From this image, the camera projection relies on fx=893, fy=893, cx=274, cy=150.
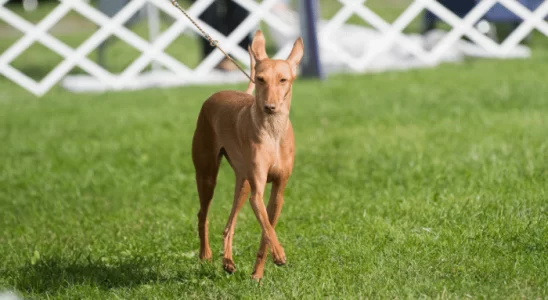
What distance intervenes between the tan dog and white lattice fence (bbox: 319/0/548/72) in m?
7.26

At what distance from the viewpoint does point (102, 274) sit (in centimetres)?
401

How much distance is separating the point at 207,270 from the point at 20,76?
23.4 feet

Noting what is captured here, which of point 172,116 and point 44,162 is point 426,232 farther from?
point 172,116

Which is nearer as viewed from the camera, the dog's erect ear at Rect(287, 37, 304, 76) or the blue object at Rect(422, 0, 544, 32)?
the dog's erect ear at Rect(287, 37, 304, 76)

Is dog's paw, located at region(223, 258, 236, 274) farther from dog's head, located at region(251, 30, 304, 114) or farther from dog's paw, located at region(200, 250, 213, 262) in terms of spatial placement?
dog's head, located at region(251, 30, 304, 114)

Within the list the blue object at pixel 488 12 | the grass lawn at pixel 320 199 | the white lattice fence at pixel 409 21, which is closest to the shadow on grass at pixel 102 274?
the grass lawn at pixel 320 199

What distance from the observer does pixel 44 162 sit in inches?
272

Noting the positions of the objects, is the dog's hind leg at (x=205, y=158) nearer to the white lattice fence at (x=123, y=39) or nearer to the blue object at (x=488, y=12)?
the white lattice fence at (x=123, y=39)

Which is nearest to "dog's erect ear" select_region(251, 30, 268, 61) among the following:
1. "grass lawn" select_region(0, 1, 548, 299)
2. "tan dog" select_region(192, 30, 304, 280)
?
"tan dog" select_region(192, 30, 304, 280)

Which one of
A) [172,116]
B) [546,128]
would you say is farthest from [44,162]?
[546,128]

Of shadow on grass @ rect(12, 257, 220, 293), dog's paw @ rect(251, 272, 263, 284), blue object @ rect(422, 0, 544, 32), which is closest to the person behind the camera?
dog's paw @ rect(251, 272, 263, 284)

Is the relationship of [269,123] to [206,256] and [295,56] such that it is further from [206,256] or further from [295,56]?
[206,256]

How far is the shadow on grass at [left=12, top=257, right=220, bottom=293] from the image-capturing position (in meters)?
3.86

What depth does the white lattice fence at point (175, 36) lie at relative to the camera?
407 inches
